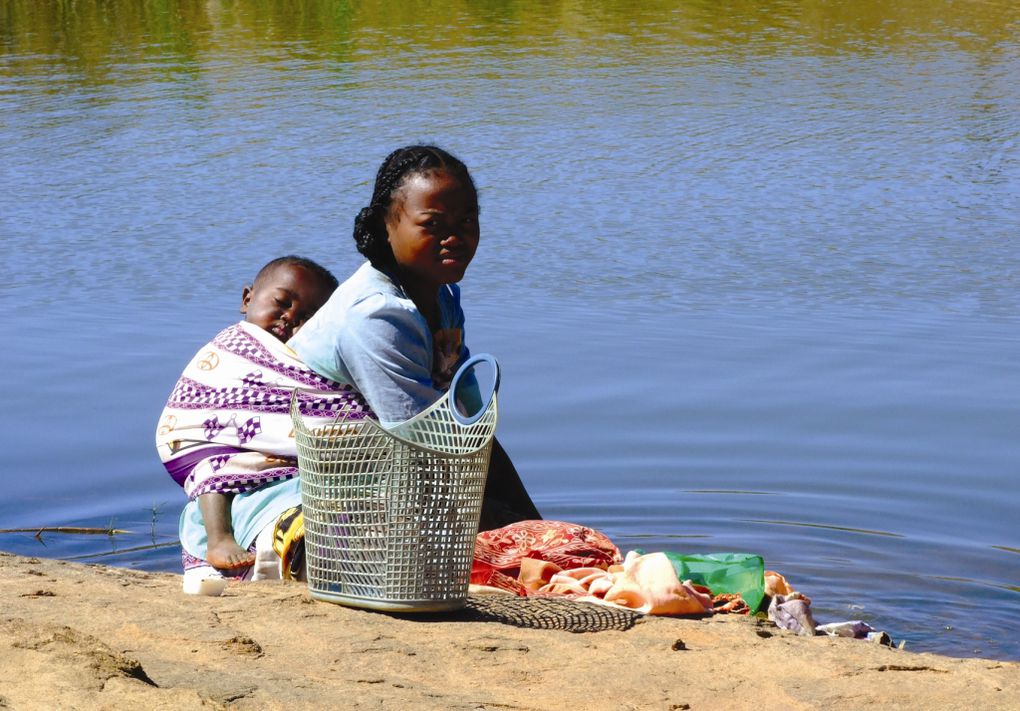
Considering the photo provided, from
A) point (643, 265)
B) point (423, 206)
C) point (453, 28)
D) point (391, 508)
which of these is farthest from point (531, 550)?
point (453, 28)

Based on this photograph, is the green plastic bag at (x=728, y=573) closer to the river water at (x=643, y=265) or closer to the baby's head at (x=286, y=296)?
the river water at (x=643, y=265)

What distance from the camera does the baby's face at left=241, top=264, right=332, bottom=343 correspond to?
4.44m

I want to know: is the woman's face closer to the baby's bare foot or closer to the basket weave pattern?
the basket weave pattern

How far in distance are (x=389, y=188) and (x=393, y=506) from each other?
917 mm

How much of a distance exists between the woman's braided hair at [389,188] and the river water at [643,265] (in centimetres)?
173

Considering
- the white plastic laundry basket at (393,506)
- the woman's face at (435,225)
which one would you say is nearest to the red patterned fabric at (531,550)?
the white plastic laundry basket at (393,506)

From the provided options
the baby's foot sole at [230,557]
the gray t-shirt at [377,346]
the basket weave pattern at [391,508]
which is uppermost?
the gray t-shirt at [377,346]

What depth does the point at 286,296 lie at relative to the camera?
4.45m

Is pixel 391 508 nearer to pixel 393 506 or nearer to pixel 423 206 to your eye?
pixel 393 506

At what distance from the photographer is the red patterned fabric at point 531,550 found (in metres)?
4.33

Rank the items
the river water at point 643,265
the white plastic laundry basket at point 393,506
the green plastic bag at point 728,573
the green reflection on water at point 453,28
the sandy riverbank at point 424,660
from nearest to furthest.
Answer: the sandy riverbank at point 424,660, the white plastic laundry basket at point 393,506, the green plastic bag at point 728,573, the river water at point 643,265, the green reflection on water at point 453,28

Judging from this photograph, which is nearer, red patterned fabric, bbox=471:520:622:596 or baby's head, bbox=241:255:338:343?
red patterned fabric, bbox=471:520:622:596

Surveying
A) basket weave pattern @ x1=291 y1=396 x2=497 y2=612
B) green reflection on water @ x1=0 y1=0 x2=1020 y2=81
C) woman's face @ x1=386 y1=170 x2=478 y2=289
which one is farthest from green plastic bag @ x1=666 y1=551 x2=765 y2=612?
green reflection on water @ x1=0 y1=0 x2=1020 y2=81

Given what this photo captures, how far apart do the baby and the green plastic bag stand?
3.64 ft
